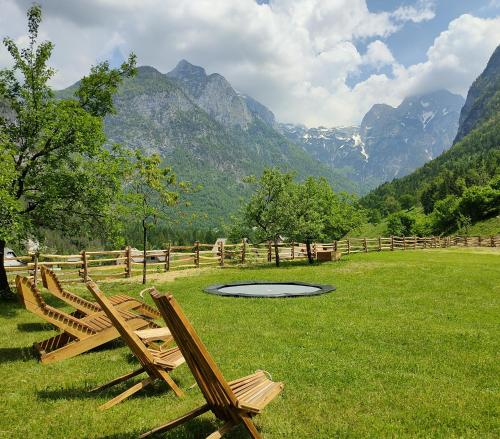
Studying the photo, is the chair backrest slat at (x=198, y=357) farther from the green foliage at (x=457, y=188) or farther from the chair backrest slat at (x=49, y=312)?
the green foliage at (x=457, y=188)

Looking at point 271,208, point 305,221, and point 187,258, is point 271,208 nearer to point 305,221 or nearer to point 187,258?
point 305,221

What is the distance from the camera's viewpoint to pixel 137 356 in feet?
16.9

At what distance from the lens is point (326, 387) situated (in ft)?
18.0

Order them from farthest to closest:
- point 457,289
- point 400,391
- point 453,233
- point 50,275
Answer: point 453,233, point 457,289, point 50,275, point 400,391

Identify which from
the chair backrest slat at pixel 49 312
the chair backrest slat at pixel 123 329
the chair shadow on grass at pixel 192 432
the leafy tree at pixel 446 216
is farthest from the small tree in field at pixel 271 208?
the leafy tree at pixel 446 216

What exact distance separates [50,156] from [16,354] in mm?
8670

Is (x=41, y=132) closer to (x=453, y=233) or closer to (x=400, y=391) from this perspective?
(x=400, y=391)

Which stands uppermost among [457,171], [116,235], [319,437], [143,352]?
[457,171]

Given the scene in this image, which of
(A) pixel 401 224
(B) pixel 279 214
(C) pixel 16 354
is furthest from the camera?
(A) pixel 401 224

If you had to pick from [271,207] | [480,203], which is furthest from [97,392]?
[480,203]

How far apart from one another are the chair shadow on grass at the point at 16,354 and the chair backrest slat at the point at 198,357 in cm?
511

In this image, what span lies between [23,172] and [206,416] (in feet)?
41.5

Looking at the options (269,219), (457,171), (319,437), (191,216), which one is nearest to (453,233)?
(457,171)

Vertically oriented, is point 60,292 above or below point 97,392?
above
